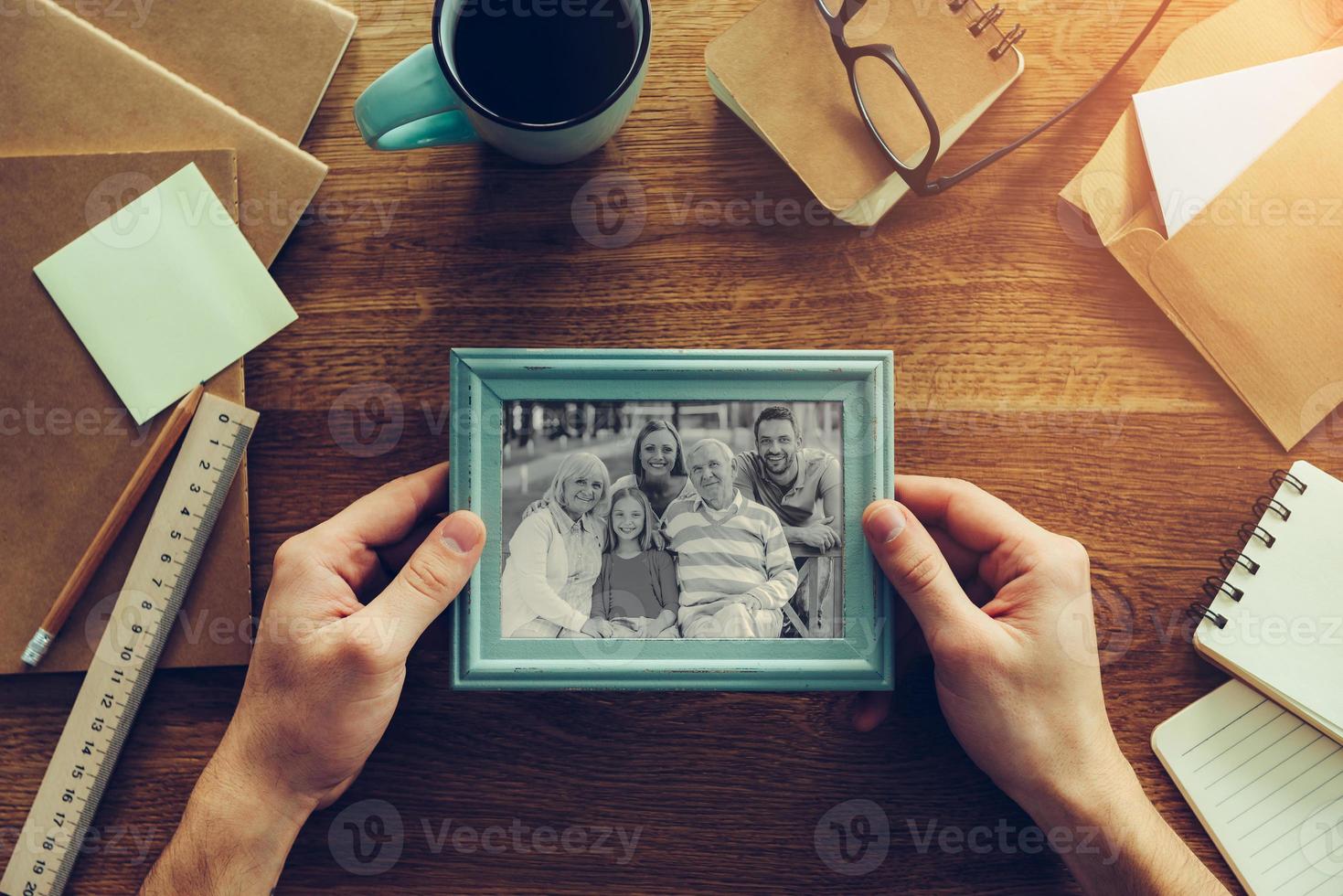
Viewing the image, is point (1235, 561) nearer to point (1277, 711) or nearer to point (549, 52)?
point (1277, 711)

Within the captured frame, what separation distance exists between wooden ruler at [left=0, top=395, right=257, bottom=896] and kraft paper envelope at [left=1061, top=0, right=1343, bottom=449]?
94 cm

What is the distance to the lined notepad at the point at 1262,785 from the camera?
830mm

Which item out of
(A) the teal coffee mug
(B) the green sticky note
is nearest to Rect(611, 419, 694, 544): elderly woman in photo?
(A) the teal coffee mug

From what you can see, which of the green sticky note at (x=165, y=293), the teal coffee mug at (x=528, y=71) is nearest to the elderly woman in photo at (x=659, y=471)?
the teal coffee mug at (x=528, y=71)

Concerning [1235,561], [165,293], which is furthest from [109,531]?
[1235,561]

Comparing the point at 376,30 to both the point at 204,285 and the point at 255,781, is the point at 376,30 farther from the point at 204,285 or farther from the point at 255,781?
the point at 255,781

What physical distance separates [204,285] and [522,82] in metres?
0.42

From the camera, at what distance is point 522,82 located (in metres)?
0.73

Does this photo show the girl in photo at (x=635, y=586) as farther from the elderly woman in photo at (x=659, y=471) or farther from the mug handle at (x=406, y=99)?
the mug handle at (x=406, y=99)

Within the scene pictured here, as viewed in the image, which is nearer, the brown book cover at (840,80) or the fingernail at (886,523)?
the fingernail at (886,523)

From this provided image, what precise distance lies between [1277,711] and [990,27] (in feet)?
2.49

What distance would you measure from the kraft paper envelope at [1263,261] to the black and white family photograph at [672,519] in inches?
15.6

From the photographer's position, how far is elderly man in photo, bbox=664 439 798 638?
75 centimetres

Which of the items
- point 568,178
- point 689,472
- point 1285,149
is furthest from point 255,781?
point 1285,149
